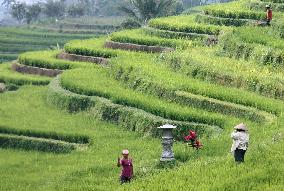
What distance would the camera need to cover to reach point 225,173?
10469 millimetres

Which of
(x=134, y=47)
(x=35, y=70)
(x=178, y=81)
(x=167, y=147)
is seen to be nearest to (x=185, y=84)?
(x=178, y=81)

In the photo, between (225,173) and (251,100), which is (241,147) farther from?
(251,100)

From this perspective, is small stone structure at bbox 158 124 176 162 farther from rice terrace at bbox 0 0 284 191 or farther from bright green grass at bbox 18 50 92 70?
bright green grass at bbox 18 50 92 70

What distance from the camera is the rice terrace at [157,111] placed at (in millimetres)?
11586

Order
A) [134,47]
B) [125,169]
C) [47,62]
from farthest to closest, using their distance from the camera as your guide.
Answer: [47,62] < [134,47] < [125,169]

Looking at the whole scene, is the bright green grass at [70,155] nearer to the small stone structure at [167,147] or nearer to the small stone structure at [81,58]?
the small stone structure at [167,147]

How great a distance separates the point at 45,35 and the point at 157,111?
48847 millimetres

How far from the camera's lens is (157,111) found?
1872 centimetres

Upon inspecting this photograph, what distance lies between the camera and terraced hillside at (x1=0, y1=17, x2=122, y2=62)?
57225 mm

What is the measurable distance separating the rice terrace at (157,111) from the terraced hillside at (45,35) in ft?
73.7

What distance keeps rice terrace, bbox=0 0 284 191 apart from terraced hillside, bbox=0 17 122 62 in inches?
885

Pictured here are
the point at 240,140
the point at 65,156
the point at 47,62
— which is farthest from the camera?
the point at 47,62

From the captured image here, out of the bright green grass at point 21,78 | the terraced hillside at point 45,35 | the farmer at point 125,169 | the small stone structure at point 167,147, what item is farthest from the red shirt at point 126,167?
the terraced hillside at point 45,35

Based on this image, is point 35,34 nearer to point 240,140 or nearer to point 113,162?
point 113,162
